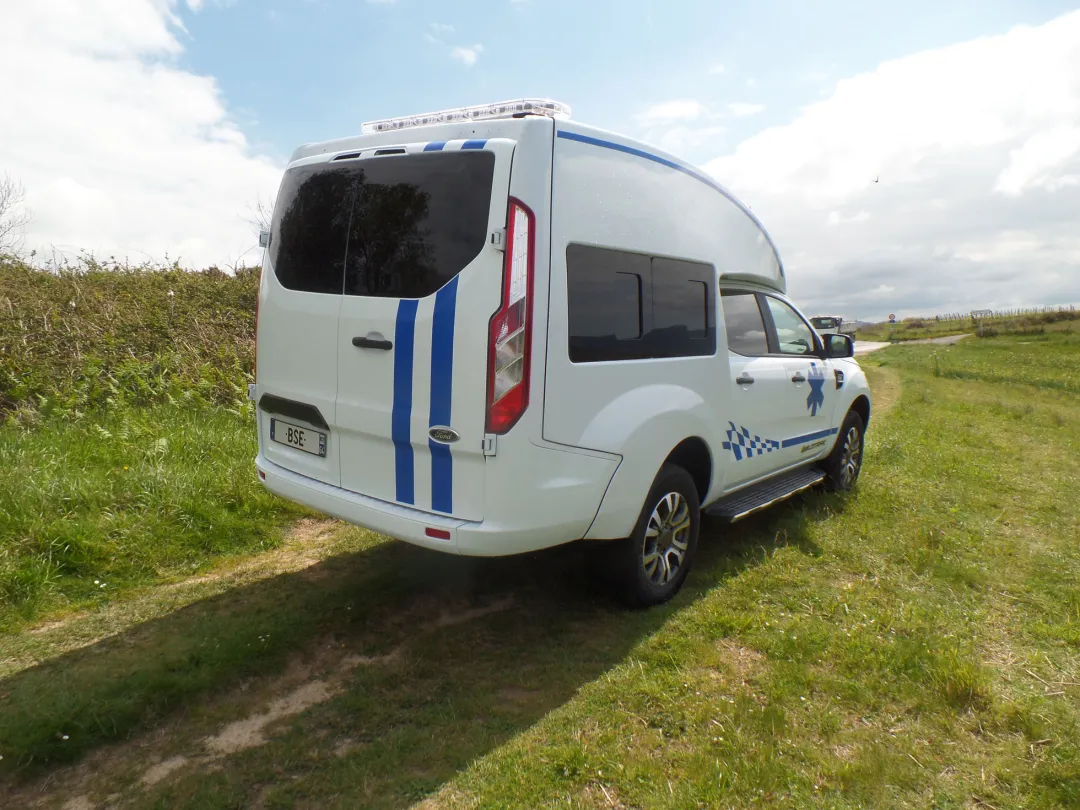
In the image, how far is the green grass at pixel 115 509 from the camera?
390cm

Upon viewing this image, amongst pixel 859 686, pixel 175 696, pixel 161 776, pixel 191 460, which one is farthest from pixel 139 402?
pixel 859 686

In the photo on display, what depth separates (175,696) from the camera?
9.85 ft

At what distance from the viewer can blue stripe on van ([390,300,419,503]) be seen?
315 cm

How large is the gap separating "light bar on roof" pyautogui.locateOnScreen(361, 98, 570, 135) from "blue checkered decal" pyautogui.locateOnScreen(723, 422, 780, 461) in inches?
82.7

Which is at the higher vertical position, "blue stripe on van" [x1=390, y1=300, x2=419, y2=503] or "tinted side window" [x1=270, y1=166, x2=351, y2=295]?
"tinted side window" [x1=270, y1=166, x2=351, y2=295]

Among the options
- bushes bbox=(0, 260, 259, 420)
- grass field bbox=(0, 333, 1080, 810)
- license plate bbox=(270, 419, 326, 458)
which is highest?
bushes bbox=(0, 260, 259, 420)

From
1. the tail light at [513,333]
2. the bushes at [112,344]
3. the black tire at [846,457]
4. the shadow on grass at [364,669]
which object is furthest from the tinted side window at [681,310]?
the bushes at [112,344]

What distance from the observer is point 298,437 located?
3717mm

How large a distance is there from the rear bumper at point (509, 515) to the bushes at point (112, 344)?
14.7ft

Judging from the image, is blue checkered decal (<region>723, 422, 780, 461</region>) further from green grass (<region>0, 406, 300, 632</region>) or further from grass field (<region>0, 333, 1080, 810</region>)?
green grass (<region>0, 406, 300, 632</region>)

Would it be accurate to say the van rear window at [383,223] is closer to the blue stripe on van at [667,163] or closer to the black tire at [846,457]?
the blue stripe on van at [667,163]

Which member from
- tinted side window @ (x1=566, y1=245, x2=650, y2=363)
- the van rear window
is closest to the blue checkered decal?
tinted side window @ (x1=566, y1=245, x2=650, y2=363)

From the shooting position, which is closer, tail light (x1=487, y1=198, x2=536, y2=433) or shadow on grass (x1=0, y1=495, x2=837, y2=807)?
shadow on grass (x1=0, y1=495, x2=837, y2=807)

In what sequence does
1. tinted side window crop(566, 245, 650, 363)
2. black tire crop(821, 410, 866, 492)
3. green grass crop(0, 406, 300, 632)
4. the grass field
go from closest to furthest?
the grass field → tinted side window crop(566, 245, 650, 363) → green grass crop(0, 406, 300, 632) → black tire crop(821, 410, 866, 492)
